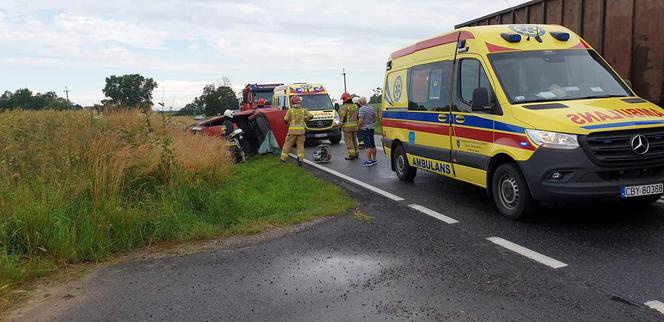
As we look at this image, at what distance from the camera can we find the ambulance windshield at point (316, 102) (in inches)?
711

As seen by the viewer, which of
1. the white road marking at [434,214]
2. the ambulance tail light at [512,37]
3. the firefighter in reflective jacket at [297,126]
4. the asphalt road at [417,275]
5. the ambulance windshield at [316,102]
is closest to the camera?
the asphalt road at [417,275]

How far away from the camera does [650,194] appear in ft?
17.1

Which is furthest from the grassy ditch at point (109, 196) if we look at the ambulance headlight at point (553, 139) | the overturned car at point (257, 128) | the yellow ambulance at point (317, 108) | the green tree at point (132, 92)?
the yellow ambulance at point (317, 108)

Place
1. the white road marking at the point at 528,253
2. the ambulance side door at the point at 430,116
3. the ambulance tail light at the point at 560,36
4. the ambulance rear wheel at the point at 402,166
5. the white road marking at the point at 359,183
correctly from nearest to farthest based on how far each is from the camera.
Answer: the white road marking at the point at 528,253 → the ambulance tail light at the point at 560,36 → the ambulance side door at the point at 430,116 → the white road marking at the point at 359,183 → the ambulance rear wheel at the point at 402,166

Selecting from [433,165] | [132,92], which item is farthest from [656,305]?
[132,92]

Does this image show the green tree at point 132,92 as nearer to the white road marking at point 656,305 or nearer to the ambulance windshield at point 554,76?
the ambulance windshield at point 554,76

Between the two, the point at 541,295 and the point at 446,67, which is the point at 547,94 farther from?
the point at 541,295

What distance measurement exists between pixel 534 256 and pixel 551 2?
6.31 meters

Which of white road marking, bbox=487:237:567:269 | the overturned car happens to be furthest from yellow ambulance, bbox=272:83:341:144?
white road marking, bbox=487:237:567:269

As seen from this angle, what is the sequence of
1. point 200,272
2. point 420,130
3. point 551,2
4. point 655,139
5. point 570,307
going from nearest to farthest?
point 570,307 < point 200,272 < point 655,139 < point 420,130 < point 551,2

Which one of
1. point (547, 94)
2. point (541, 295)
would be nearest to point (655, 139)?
point (547, 94)

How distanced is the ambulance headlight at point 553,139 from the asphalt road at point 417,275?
37.1 inches

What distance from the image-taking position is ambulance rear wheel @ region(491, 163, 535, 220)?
570 centimetres

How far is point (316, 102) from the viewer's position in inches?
723
